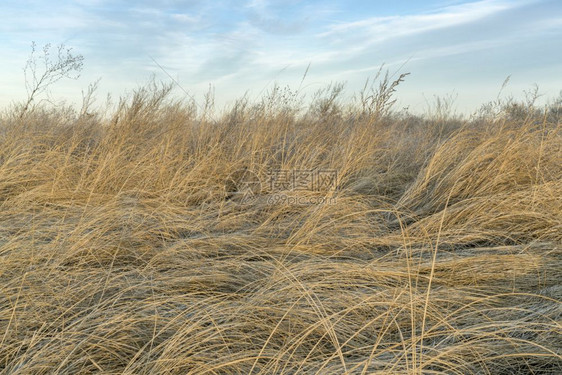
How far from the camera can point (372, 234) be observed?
2.54 metres

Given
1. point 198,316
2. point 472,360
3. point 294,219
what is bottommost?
point 472,360

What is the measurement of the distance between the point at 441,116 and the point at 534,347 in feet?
20.3

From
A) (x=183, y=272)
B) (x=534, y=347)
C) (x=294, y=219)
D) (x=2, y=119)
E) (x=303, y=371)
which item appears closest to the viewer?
(x=303, y=371)

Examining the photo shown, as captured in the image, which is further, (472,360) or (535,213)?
Result: (535,213)

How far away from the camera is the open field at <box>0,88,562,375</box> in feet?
4.44

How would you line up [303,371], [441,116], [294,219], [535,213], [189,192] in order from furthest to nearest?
[441,116], [189,192], [294,219], [535,213], [303,371]

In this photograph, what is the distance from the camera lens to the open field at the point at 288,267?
4.44 ft

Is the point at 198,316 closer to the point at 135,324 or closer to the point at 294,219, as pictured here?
the point at 135,324

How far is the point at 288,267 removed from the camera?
75.9 inches

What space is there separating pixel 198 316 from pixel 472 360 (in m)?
0.87

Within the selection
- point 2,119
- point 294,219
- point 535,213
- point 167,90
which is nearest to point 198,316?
point 294,219

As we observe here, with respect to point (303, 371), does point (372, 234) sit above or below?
above

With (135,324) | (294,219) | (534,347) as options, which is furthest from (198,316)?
(294,219)

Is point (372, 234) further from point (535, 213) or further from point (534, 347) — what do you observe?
point (534, 347)
